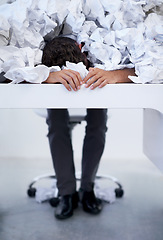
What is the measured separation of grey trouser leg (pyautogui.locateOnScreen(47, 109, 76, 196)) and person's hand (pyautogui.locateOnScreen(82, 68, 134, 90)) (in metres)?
0.47

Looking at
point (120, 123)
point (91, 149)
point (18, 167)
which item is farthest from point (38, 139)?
point (91, 149)

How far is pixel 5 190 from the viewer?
174 cm

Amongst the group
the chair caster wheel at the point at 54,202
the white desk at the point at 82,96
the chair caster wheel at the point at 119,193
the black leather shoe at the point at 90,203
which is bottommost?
the chair caster wheel at the point at 119,193

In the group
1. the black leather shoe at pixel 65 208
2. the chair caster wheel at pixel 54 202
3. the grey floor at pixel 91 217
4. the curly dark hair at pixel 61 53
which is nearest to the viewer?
the curly dark hair at pixel 61 53

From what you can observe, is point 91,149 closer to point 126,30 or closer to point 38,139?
point 126,30

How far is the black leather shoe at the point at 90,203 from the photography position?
1436mm

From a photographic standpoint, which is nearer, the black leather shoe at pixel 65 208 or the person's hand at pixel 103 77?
the person's hand at pixel 103 77

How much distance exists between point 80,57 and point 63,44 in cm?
7

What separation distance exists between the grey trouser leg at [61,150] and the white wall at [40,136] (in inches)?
44.6

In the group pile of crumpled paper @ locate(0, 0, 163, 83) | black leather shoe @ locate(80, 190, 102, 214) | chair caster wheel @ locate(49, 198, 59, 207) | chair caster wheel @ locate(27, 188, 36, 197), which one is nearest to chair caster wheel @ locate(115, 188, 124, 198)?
black leather shoe @ locate(80, 190, 102, 214)

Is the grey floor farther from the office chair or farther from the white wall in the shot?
the white wall

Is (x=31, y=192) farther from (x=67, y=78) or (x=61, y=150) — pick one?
(x=67, y=78)

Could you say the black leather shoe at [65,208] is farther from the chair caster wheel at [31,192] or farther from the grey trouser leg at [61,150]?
the chair caster wheel at [31,192]

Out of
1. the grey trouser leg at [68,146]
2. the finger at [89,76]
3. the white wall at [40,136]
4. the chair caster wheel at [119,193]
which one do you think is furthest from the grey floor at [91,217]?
the finger at [89,76]
